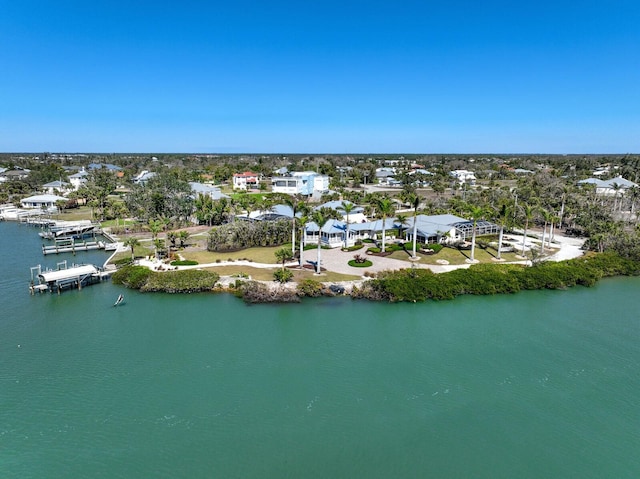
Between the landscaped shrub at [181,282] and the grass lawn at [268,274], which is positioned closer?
the landscaped shrub at [181,282]

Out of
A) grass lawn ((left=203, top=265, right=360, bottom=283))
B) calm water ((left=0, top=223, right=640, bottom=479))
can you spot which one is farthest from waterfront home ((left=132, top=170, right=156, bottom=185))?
calm water ((left=0, top=223, right=640, bottom=479))

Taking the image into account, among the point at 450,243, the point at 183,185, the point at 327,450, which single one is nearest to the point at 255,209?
the point at 183,185

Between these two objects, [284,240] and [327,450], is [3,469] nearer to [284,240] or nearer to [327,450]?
[327,450]

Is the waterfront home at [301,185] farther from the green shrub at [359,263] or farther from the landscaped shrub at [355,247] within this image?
the green shrub at [359,263]

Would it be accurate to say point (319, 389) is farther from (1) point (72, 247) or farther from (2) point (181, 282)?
(1) point (72, 247)

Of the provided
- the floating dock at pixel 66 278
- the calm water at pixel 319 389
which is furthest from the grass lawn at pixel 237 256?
the calm water at pixel 319 389

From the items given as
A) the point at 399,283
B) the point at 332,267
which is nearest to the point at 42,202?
the point at 332,267
